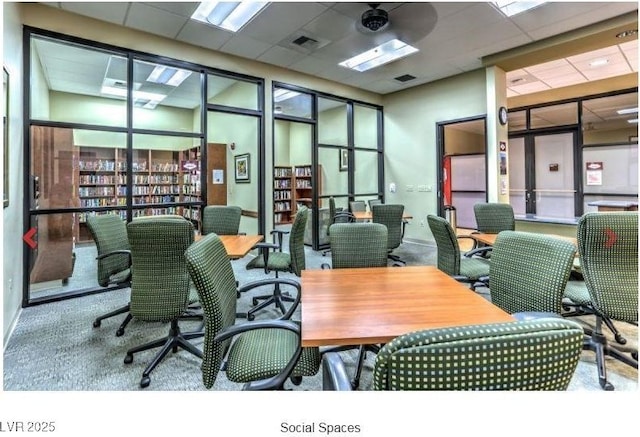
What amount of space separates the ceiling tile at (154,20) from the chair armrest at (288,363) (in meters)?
3.64

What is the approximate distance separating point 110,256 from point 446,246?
281cm

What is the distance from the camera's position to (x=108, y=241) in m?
2.88

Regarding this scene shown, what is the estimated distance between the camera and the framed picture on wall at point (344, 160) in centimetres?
665

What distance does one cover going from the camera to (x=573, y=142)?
6.28 metres

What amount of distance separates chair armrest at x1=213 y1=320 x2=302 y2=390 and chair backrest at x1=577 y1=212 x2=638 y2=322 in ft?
6.16

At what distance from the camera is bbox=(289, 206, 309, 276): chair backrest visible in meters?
2.94

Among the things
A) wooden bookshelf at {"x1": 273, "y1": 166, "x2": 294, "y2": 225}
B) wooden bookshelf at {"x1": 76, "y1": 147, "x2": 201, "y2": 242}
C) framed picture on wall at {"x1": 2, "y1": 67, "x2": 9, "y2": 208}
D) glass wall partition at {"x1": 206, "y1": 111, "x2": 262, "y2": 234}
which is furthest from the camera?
wooden bookshelf at {"x1": 273, "y1": 166, "x2": 294, "y2": 225}

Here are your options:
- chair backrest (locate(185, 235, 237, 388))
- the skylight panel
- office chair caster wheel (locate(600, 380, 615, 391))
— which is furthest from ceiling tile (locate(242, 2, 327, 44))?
office chair caster wheel (locate(600, 380, 615, 391))

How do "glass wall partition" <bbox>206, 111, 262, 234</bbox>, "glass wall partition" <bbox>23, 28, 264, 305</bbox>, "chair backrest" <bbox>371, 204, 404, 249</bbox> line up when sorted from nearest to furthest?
"glass wall partition" <bbox>23, 28, 264, 305</bbox> → "chair backrest" <bbox>371, 204, 404, 249</bbox> → "glass wall partition" <bbox>206, 111, 262, 234</bbox>

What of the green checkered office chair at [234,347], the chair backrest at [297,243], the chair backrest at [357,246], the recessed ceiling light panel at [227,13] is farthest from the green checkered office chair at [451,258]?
the recessed ceiling light panel at [227,13]

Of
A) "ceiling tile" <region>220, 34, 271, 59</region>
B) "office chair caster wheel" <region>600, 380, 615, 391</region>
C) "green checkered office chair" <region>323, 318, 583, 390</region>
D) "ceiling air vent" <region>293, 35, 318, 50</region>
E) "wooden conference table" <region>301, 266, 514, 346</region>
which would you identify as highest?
"ceiling tile" <region>220, 34, 271, 59</region>

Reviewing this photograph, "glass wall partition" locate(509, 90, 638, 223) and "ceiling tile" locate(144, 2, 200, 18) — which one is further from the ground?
"ceiling tile" locate(144, 2, 200, 18)

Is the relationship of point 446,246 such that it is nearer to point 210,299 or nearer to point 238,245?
point 238,245

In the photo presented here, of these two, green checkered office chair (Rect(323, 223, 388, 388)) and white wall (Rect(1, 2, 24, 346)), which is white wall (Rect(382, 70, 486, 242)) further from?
white wall (Rect(1, 2, 24, 346))
